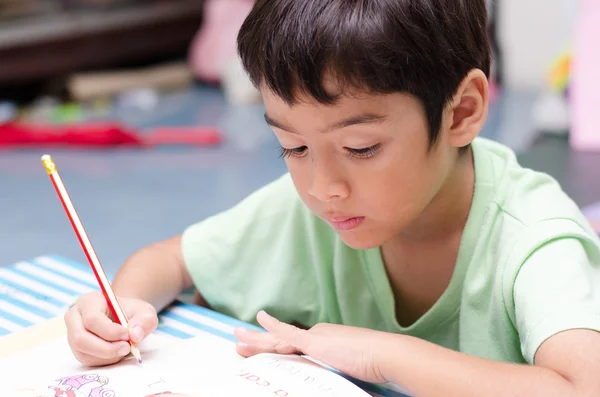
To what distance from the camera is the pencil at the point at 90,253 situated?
671mm

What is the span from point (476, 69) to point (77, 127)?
1.83 m

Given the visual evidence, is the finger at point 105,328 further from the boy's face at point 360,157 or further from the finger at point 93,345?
the boy's face at point 360,157

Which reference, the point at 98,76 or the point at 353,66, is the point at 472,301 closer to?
the point at 353,66

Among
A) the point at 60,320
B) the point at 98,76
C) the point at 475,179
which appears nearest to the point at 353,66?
the point at 475,179

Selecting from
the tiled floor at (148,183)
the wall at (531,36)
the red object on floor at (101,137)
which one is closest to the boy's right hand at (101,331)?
the tiled floor at (148,183)

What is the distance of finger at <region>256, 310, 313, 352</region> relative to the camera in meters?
0.70

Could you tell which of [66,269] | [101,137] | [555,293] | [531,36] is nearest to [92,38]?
[101,137]

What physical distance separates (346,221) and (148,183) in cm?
130

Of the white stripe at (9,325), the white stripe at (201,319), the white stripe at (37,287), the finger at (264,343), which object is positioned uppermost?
the white stripe at (37,287)

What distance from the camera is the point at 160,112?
272cm

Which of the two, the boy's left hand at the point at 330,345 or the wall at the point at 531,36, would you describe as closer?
the boy's left hand at the point at 330,345

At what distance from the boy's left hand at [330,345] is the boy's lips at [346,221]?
94 mm

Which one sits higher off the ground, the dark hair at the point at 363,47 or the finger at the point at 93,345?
the dark hair at the point at 363,47

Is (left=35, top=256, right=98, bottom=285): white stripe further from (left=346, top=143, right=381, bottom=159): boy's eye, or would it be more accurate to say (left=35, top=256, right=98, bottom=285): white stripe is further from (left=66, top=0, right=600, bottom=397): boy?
(left=346, top=143, right=381, bottom=159): boy's eye
